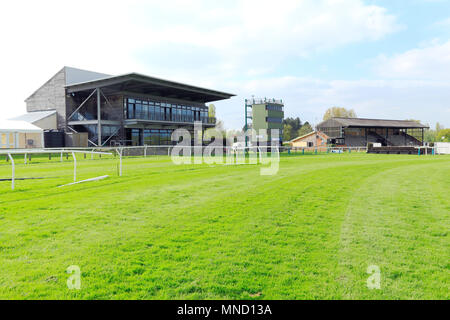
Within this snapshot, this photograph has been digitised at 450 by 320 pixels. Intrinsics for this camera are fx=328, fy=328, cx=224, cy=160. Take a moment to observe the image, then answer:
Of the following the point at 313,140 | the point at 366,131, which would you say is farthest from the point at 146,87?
the point at 366,131

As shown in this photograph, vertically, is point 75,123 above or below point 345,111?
below

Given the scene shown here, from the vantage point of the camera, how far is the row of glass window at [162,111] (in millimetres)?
42656

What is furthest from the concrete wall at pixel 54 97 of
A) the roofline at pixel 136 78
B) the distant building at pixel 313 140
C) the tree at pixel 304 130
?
the tree at pixel 304 130

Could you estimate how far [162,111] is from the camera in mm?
47281

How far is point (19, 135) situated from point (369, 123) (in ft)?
196

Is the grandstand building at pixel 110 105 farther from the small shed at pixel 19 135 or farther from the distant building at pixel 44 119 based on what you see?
the small shed at pixel 19 135

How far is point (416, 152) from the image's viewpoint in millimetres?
40625

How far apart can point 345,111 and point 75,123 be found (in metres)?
91.1

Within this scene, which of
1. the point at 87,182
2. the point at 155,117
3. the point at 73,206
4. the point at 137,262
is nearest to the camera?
the point at 137,262

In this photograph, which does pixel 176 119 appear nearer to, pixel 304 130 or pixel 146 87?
pixel 146 87

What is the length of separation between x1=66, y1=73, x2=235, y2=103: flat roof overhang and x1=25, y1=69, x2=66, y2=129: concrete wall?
1.45m

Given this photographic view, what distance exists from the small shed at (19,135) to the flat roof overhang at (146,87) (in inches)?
283
